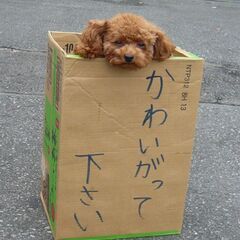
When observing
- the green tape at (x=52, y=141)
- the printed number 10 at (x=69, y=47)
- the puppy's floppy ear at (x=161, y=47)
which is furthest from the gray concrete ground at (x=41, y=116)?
the puppy's floppy ear at (x=161, y=47)

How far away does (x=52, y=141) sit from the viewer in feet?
8.74

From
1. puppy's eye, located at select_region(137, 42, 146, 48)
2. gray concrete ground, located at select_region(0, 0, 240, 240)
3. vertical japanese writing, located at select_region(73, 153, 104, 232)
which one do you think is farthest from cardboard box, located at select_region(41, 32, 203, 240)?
gray concrete ground, located at select_region(0, 0, 240, 240)

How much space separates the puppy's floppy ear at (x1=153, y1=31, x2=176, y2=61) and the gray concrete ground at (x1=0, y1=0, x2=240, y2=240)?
952 millimetres

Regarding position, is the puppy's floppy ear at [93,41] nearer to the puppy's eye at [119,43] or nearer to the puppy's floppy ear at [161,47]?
the puppy's eye at [119,43]

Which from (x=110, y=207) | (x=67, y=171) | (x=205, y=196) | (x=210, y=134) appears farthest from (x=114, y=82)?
(x=210, y=134)

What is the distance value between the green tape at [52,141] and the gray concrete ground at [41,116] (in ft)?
0.51

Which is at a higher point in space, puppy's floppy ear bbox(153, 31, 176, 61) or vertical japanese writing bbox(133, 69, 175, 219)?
puppy's floppy ear bbox(153, 31, 176, 61)

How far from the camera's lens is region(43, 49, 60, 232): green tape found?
255 centimetres

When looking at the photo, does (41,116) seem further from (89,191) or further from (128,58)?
(128,58)

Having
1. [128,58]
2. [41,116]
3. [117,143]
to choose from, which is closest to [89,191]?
[117,143]

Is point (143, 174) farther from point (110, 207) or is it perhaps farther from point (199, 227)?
point (199, 227)

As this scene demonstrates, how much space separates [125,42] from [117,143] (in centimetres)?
47

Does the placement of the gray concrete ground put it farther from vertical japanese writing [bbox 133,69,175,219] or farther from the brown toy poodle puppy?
the brown toy poodle puppy

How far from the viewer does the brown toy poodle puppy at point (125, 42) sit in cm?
229
